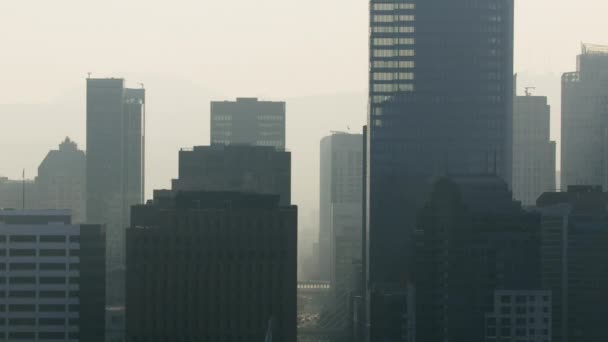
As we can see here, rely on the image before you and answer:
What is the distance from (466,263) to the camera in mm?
168125

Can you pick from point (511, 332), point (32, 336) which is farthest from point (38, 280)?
point (511, 332)

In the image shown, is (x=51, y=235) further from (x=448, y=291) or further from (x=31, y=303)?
(x=448, y=291)

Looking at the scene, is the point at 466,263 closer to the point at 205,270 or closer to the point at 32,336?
the point at 205,270

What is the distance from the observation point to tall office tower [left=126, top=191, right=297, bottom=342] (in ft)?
497

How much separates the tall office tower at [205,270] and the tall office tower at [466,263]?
21.1m

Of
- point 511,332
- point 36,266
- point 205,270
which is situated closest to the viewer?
point 205,270

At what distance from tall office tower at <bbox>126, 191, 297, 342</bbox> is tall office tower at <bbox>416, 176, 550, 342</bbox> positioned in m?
21.1

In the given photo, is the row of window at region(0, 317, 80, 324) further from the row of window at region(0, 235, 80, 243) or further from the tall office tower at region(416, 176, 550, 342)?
the tall office tower at region(416, 176, 550, 342)

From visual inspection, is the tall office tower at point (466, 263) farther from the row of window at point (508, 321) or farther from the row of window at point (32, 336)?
the row of window at point (32, 336)

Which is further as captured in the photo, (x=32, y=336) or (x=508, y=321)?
(x=508, y=321)

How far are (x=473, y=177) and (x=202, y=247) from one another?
50.3 m

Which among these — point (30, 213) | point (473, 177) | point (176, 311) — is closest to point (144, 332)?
point (176, 311)

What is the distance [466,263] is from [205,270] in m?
28.0

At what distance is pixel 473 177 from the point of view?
194750 millimetres
